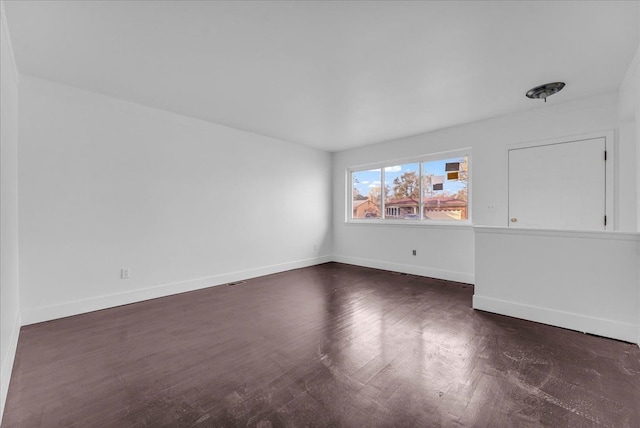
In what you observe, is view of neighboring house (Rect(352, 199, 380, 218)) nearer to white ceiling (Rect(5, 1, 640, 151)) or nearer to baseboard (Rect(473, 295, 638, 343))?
white ceiling (Rect(5, 1, 640, 151))

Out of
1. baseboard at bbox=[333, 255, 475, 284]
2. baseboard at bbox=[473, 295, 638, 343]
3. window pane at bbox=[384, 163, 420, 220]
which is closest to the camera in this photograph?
baseboard at bbox=[473, 295, 638, 343]

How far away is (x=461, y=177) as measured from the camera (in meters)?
4.69

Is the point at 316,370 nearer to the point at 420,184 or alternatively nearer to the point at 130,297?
the point at 130,297

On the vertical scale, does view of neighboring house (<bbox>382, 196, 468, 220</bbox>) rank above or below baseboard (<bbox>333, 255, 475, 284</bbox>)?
above

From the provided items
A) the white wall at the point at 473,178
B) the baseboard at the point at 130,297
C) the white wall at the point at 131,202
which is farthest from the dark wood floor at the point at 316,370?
the white wall at the point at 473,178

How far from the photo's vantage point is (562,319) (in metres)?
2.81

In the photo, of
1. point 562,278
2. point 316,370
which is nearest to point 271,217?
point 316,370

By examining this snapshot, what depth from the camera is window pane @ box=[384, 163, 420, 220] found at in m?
5.30

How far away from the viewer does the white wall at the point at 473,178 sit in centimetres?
351

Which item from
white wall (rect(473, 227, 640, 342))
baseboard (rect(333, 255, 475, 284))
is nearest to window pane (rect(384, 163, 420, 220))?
baseboard (rect(333, 255, 475, 284))

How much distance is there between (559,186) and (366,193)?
3.29m

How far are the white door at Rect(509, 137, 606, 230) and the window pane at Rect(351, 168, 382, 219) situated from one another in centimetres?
247

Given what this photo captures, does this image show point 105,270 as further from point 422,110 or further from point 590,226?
point 590,226

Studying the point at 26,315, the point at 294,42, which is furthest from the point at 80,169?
the point at 294,42
